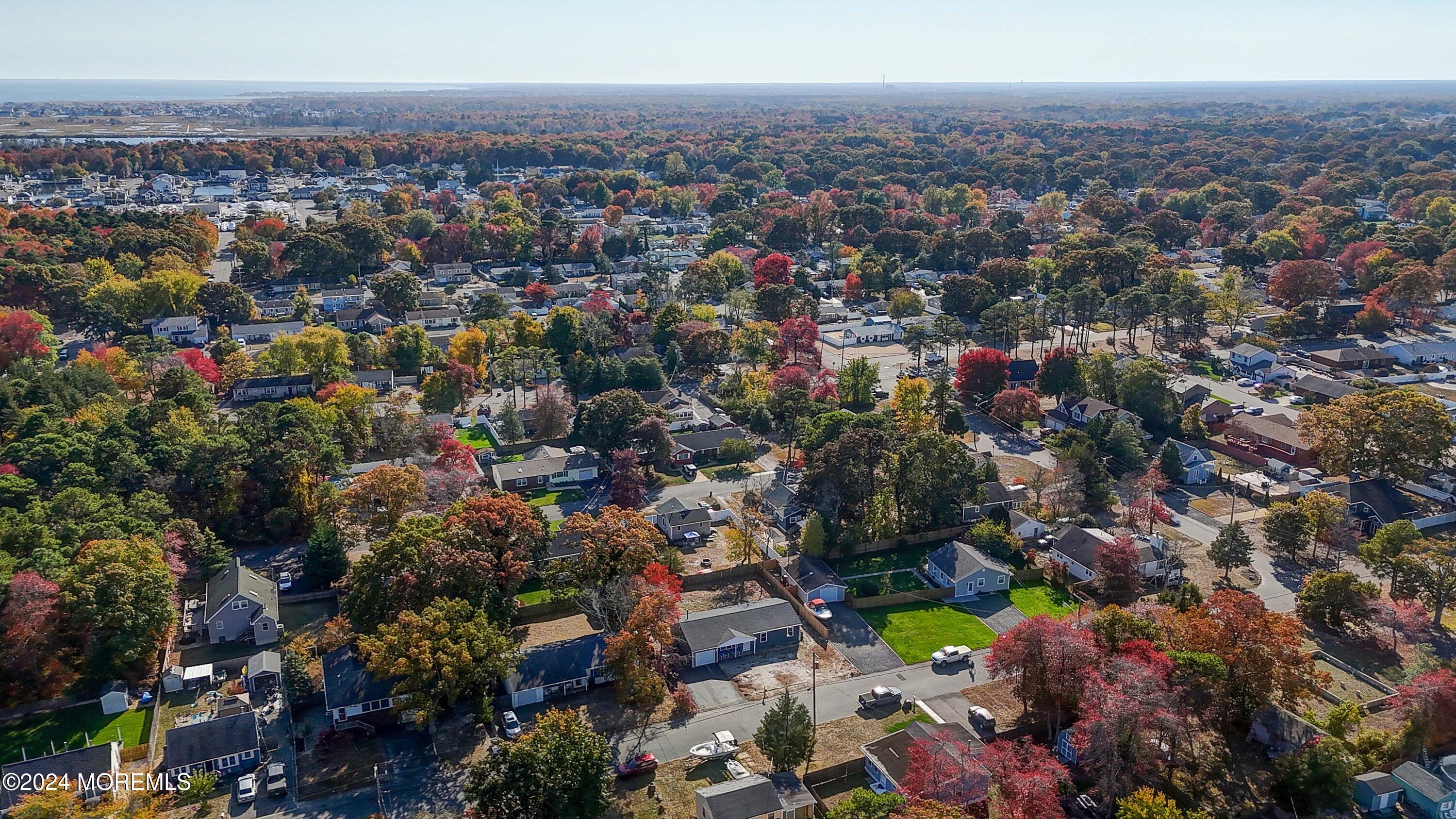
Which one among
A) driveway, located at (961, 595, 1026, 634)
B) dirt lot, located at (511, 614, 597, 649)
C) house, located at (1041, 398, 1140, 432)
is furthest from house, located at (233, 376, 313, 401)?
house, located at (1041, 398, 1140, 432)

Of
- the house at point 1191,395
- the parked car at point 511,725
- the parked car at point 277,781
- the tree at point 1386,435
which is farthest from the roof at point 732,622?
the house at point 1191,395

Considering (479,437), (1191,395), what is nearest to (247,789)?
(479,437)

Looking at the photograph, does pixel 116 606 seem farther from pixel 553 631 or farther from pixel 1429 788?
pixel 1429 788

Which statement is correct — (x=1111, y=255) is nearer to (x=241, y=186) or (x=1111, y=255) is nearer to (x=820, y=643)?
(x=820, y=643)

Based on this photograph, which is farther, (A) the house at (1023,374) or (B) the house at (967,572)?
(A) the house at (1023,374)

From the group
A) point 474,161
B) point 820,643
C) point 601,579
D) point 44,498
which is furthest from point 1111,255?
point 474,161

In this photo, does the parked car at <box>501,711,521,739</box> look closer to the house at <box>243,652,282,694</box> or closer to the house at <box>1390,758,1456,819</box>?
the house at <box>243,652,282,694</box>

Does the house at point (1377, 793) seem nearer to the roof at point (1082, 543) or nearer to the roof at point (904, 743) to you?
the roof at point (904, 743)
